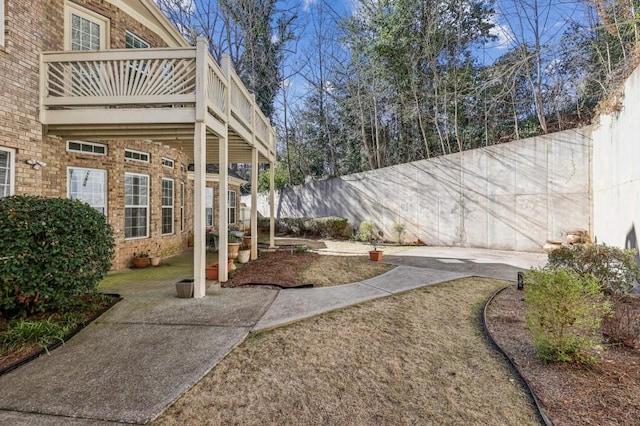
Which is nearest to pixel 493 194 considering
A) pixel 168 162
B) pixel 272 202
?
pixel 272 202

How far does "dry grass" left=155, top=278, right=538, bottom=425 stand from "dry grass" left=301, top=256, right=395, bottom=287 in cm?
189

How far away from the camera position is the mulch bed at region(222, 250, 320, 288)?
18.1 feet

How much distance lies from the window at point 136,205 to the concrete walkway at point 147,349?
2.28 meters

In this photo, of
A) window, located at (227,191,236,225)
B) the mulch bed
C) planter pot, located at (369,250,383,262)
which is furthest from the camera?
window, located at (227,191,236,225)

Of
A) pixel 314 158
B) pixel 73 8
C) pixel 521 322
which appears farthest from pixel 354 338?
pixel 314 158

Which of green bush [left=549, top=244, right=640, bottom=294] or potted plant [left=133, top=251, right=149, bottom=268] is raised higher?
green bush [left=549, top=244, right=640, bottom=294]

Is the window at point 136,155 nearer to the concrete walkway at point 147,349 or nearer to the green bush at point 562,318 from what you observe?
the concrete walkway at point 147,349

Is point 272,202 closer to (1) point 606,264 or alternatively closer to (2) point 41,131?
(2) point 41,131

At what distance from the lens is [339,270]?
267 inches

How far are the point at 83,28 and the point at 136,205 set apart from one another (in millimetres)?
3961

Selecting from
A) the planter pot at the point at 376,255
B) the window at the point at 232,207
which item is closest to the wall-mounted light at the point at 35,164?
the planter pot at the point at 376,255

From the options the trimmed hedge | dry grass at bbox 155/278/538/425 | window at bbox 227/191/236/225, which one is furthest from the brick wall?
the trimmed hedge

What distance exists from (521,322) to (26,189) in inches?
314

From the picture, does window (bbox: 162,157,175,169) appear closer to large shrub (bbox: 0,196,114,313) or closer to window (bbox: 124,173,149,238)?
window (bbox: 124,173,149,238)
